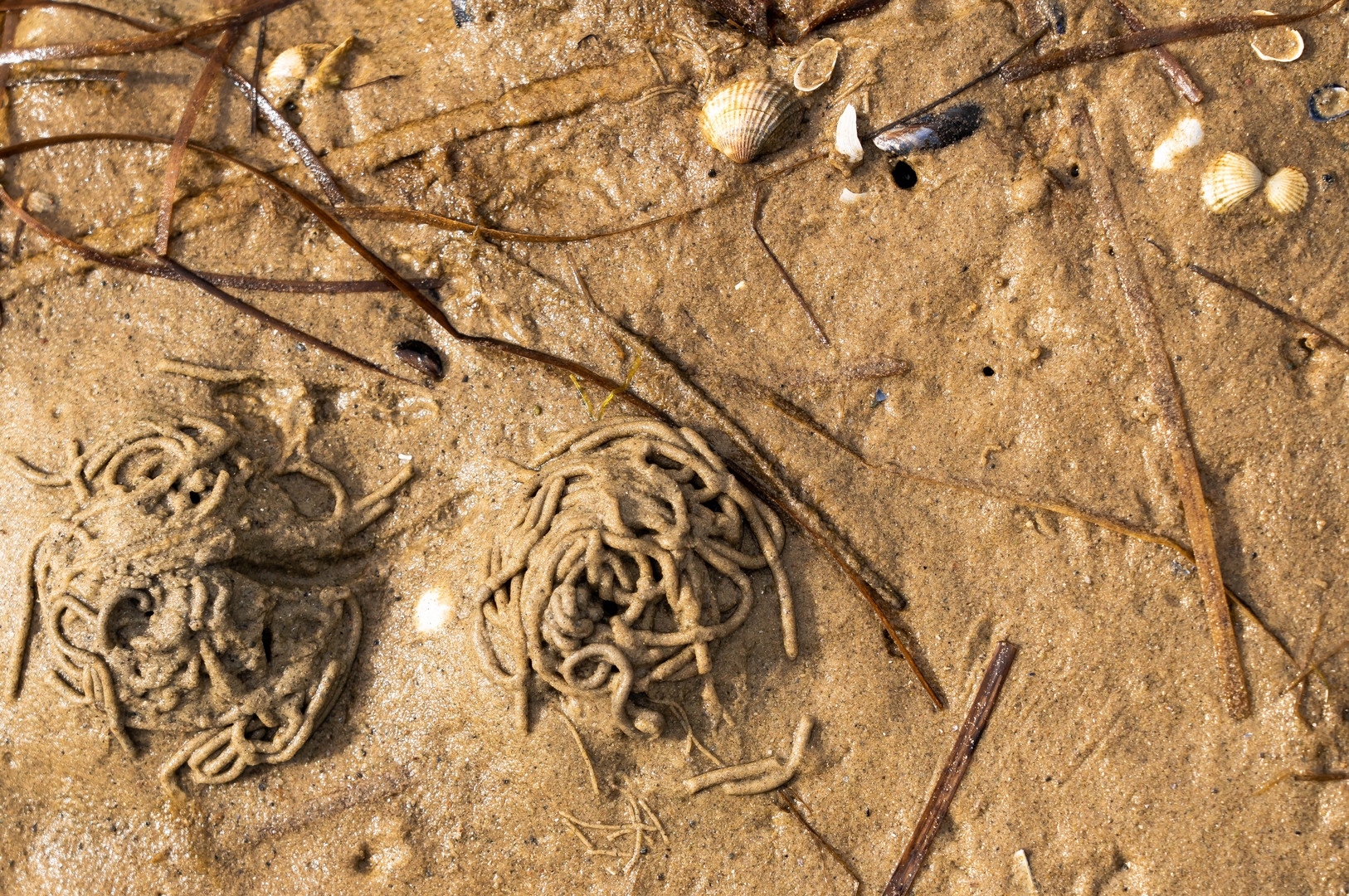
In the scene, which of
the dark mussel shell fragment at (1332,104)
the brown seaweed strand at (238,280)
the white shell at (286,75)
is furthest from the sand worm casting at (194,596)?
the dark mussel shell fragment at (1332,104)

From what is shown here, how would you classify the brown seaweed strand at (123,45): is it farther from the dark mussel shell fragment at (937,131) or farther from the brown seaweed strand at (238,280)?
the dark mussel shell fragment at (937,131)

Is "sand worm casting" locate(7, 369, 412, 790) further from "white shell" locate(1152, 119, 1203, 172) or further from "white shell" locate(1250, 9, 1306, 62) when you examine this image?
"white shell" locate(1250, 9, 1306, 62)

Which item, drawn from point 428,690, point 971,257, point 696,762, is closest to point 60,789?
point 428,690

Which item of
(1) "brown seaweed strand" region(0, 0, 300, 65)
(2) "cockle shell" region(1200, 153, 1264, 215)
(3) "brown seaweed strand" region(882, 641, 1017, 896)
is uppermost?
(1) "brown seaweed strand" region(0, 0, 300, 65)

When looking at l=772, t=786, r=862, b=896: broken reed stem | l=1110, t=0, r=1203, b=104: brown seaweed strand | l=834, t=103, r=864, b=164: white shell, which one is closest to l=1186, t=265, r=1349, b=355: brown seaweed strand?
l=1110, t=0, r=1203, b=104: brown seaweed strand

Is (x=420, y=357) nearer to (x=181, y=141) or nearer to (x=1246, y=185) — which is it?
(x=181, y=141)

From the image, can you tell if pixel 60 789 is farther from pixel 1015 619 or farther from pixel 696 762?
pixel 1015 619

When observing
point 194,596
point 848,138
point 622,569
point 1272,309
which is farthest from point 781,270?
point 194,596
